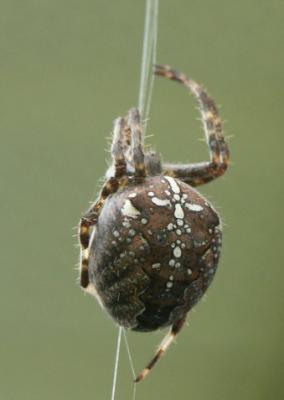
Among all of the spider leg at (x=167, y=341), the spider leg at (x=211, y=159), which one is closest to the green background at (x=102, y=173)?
the spider leg at (x=211, y=159)

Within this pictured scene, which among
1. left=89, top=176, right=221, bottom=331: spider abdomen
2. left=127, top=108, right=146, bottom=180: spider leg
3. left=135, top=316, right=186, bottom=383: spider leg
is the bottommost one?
left=135, top=316, right=186, bottom=383: spider leg

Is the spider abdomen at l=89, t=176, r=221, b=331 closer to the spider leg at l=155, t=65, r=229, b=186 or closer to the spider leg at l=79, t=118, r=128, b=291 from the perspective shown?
the spider leg at l=79, t=118, r=128, b=291

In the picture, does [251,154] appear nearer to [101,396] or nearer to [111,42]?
[111,42]

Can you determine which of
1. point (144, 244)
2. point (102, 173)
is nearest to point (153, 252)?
point (144, 244)

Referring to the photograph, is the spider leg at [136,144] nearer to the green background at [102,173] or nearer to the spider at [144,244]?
the spider at [144,244]

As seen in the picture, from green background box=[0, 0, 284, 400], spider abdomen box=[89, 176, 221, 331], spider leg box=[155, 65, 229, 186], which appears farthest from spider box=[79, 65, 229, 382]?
green background box=[0, 0, 284, 400]

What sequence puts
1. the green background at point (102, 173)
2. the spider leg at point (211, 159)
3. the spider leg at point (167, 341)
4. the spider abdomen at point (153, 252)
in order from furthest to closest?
1. the green background at point (102, 173)
2. the spider leg at point (211, 159)
3. the spider leg at point (167, 341)
4. the spider abdomen at point (153, 252)
